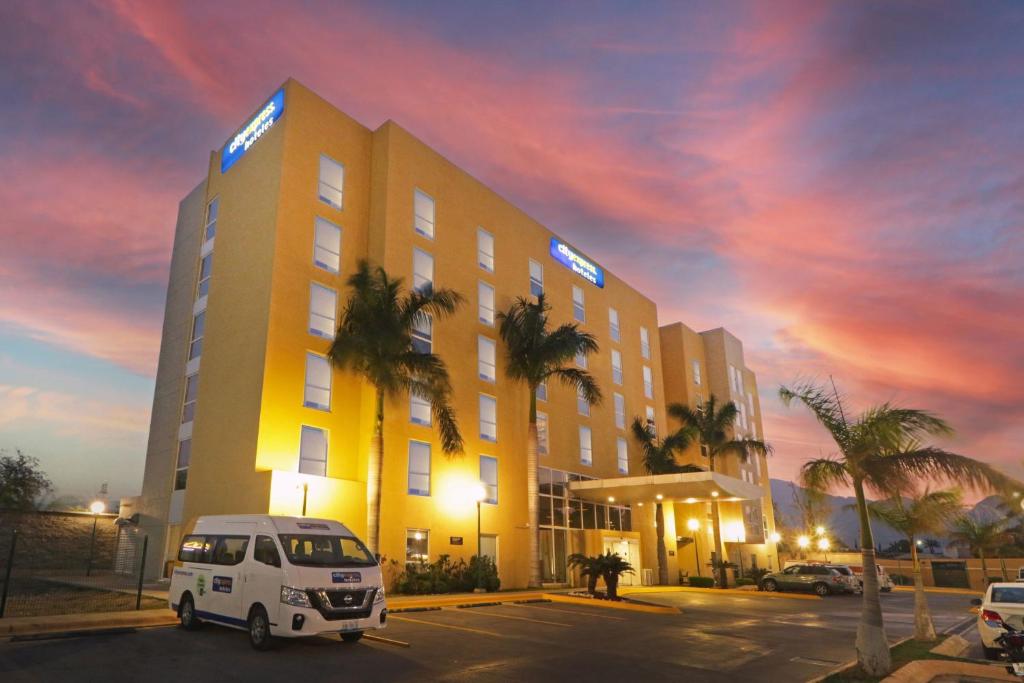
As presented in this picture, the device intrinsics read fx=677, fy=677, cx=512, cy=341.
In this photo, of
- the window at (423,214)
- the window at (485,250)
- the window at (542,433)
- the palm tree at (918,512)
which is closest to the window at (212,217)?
the window at (423,214)

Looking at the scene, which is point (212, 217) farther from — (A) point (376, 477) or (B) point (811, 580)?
(B) point (811, 580)

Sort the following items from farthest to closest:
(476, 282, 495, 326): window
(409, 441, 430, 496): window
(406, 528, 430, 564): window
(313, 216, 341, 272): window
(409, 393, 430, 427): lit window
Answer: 1. (476, 282, 495, 326): window
2. (409, 393, 430, 427): lit window
3. (409, 441, 430, 496): window
4. (313, 216, 341, 272): window
5. (406, 528, 430, 564): window

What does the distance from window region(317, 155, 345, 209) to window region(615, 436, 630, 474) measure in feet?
79.7

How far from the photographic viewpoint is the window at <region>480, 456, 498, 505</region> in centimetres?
3250

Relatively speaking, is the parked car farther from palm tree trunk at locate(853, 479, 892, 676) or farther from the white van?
the white van

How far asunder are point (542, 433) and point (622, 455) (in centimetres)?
964

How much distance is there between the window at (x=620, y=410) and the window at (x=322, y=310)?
2296cm

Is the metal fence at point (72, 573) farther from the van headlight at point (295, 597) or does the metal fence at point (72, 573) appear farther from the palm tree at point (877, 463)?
the palm tree at point (877, 463)

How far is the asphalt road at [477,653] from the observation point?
10867 millimetres

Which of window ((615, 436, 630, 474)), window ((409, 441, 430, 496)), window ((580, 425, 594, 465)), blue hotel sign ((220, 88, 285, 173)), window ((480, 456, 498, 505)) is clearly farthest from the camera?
window ((615, 436, 630, 474))

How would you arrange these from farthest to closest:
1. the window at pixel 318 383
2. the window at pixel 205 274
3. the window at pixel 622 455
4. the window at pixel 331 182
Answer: the window at pixel 622 455 → the window at pixel 205 274 → the window at pixel 331 182 → the window at pixel 318 383

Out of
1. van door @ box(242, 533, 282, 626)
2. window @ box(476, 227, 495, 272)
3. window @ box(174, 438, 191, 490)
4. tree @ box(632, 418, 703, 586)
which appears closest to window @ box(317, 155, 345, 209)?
window @ box(476, 227, 495, 272)

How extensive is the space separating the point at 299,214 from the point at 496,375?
496 inches

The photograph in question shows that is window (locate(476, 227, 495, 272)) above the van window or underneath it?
above
